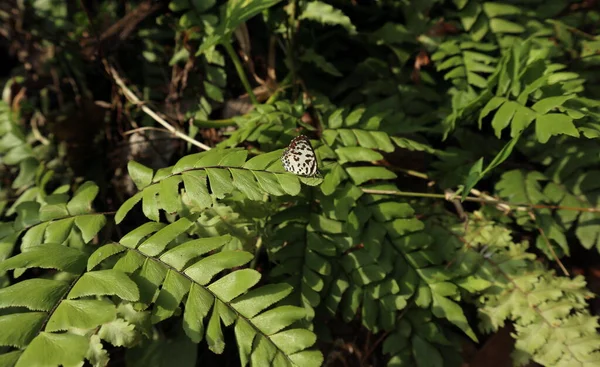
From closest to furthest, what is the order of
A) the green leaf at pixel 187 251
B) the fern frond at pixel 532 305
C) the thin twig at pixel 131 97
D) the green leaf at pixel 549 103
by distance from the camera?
1. the green leaf at pixel 187 251
2. the green leaf at pixel 549 103
3. the fern frond at pixel 532 305
4. the thin twig at pixel 131 97

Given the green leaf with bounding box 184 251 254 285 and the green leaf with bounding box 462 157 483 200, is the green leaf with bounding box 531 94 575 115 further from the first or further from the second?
A: the green leaf with bounding box 184 251 254 285

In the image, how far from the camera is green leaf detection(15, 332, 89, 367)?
120 centimetres

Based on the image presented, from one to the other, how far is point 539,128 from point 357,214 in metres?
0.79

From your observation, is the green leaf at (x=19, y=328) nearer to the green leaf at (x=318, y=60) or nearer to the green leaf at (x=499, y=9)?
the green leaf at (x=318, y=60)

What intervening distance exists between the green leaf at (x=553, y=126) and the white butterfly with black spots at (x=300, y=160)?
868 millimetres

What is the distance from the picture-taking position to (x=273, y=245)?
197 centimetres

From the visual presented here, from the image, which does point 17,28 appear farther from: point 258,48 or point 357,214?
point 357,214

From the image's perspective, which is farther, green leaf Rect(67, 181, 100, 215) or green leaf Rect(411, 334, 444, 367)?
green leaf Rect(411, 334, 444, 367)

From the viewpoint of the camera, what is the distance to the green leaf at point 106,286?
137 cm

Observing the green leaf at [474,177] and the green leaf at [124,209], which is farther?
the green leaf at [474,177]

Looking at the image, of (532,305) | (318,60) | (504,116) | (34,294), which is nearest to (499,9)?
(504,116)

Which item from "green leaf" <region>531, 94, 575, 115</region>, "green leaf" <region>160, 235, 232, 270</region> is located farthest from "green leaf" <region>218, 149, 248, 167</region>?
"green leaf" <region>531, 94, 575, 115</region>

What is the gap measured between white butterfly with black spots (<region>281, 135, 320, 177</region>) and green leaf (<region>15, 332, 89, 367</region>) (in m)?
0.83

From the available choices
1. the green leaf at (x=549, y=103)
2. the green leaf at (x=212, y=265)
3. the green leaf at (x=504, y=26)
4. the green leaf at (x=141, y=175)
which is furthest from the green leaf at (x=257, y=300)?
the green leaf at (x=504, y=26)
